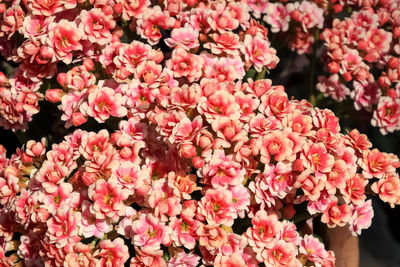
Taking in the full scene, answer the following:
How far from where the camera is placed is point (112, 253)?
0.64 metres

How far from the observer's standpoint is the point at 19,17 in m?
0.78

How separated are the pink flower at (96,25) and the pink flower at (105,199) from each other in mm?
251

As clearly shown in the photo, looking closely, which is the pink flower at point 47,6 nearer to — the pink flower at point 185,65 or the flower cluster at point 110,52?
the flower cluster at point 110,52

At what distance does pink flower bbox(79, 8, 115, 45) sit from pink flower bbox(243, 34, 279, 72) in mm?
231

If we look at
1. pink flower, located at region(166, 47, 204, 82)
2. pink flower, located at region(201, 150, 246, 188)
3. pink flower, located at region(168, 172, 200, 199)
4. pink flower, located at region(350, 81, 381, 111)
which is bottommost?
pink flower, located at region(350, 81, 381, 111)

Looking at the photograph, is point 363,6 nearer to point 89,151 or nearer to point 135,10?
point 135,10

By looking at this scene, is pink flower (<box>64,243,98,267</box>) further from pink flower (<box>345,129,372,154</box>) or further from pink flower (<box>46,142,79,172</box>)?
pink flower (<box>345,129,372,154</box>)

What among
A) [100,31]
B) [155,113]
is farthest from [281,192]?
[100,31]

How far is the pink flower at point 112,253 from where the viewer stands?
63cm

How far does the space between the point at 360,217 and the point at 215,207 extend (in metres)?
0.23

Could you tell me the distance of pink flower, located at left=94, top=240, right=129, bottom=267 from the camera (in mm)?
633

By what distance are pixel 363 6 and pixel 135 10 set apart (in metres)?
0.51

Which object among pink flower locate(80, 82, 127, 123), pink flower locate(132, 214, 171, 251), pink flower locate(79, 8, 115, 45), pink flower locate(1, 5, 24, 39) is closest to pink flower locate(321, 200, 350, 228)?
pink flower locate(132, 214, 171, 251)

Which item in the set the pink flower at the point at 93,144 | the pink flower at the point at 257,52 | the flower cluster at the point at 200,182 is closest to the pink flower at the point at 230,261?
the flower cluster at the point at 200,182
